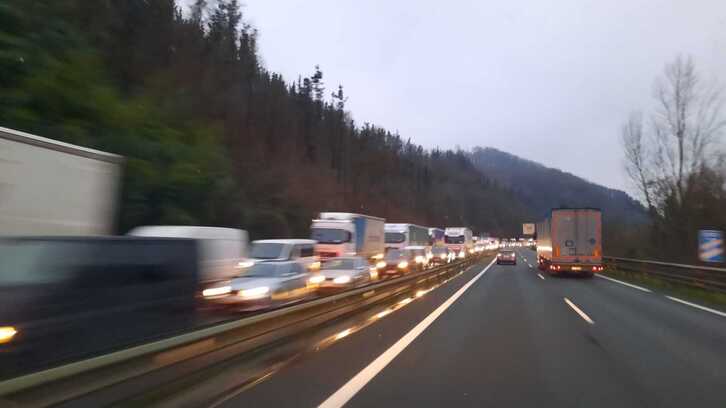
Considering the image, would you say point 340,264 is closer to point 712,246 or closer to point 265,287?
point 265,287

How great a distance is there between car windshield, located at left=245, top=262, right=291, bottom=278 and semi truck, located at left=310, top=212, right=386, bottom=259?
1389 centimetres

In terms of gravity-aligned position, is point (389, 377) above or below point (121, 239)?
below

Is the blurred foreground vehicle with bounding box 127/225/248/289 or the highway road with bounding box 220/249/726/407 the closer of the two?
the highway road with bounding box 220/249/726/407

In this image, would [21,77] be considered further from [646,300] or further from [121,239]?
[646,300]

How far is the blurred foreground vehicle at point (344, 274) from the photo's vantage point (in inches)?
802

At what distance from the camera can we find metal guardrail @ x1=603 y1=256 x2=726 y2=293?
21391 millimetres

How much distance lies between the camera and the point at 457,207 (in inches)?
6053

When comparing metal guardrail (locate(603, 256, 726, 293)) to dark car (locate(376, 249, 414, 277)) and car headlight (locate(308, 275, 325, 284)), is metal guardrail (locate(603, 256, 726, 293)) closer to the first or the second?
dark car (locate(376, 249, 414, 277))

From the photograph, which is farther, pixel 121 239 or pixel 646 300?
pixel 646 300

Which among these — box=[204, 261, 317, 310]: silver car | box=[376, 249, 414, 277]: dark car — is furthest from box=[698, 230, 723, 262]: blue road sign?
box=[204, 261, 317, 310]: silver car

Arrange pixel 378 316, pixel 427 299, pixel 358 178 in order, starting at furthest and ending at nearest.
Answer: pixel 358 178, pixel 427 299, pixel 378 316

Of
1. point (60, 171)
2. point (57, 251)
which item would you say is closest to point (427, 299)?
point (60, 171)

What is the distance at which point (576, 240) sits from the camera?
104 feet

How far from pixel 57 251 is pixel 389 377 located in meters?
4.27
